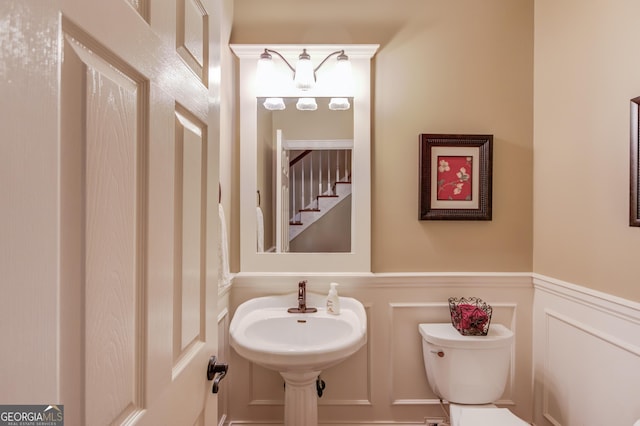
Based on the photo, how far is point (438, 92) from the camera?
2012 millimetres

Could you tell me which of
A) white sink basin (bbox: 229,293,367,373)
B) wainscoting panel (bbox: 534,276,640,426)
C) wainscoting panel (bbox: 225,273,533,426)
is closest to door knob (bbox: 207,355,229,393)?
white sink basin (bbox: 229,293,367,373)

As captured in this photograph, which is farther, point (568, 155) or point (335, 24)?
point (335, 24)

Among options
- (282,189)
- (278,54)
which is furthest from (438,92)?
(282,189)

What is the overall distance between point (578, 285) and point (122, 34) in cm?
200

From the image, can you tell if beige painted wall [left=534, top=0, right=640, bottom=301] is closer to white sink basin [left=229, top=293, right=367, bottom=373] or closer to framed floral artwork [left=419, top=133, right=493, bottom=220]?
framed floral artwork [left=419, top=133, right=493, bottom=220]

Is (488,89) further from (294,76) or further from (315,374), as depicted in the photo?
(315,374)

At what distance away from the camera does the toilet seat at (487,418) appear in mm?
1482

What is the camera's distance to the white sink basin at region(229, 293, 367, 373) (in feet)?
4.75

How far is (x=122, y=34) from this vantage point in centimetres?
52

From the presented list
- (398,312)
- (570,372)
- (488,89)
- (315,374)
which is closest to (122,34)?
(315,374)

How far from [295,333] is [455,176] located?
1233 millimetres

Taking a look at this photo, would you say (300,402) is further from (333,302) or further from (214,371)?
(214,371)

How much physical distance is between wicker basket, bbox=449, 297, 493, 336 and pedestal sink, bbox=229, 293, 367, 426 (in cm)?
49

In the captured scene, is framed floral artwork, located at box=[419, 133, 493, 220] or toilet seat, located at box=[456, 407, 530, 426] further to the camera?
framed floral artwork, located at box=[419, 133, 493, 220]
